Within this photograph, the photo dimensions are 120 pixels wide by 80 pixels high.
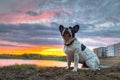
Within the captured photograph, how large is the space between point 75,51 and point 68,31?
1.06m

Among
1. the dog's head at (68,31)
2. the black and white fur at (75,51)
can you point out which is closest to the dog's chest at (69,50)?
the black and white fur at (75,51)

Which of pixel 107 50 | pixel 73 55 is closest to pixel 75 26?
pixel 73 55

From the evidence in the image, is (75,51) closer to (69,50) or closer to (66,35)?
(69,50)

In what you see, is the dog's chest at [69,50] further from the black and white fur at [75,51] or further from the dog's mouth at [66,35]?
the dog's mouth at [66,35]

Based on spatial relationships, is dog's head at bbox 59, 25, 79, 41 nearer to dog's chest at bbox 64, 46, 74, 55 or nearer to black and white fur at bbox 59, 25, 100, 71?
black and white fur at bbox 59, 25, 100, 71

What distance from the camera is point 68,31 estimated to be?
11312 millimetres

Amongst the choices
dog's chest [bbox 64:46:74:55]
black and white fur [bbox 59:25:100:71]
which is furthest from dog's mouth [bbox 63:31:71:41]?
dog's chest [bbox 64:46:74:55]

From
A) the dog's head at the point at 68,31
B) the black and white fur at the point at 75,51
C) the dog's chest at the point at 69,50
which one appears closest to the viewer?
the dog's head at the point at 68,31

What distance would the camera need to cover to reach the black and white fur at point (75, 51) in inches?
452

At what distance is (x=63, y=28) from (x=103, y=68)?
2922mm

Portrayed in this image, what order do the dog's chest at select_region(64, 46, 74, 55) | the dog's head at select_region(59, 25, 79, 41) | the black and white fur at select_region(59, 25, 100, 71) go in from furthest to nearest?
the dog's chest at select_region(64, 46, 74, 55)
the black and white fur at select_region(59, 25, 100, 71)
the dog's head at select_region(59, 25, 79, 41)

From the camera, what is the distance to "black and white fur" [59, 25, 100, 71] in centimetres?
1149

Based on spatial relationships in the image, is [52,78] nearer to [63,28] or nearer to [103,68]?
[63,28]

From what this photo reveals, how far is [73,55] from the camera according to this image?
40.0ft
